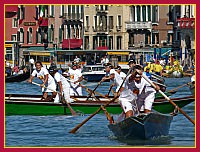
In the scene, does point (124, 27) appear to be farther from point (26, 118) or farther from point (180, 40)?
point (26, 118)

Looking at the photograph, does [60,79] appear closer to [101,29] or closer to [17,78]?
[17,78]

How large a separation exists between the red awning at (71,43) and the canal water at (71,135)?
105 feet

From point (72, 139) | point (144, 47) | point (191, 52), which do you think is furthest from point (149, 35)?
point (72, 139)

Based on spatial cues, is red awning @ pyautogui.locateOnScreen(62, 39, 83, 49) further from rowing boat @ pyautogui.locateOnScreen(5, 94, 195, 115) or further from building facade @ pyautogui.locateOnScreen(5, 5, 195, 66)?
rowing boat @ pyautogui.locateOnScreen(5, 94, 195, 115)

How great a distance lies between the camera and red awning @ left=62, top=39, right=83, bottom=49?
50297 mm

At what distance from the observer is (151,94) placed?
12758 mm

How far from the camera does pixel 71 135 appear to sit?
1448 cm

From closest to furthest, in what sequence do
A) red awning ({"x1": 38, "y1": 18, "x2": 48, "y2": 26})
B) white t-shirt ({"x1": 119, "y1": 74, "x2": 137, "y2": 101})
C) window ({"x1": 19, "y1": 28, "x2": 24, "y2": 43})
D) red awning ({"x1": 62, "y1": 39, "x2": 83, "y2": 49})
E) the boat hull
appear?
white t-shirt ({"x1": 119, "y1": 74, "x2": 137, "y2": 101}), the boat hull, red awning ({"x1": 62, "y1": 39, "x2": 83, "y2": 49}), window ({"x1": 19, "y1": 28, "x2": 24, "y2": 43}), red awning ({"x1": 38, "y1": 18, "x2": 48, "y2": 26})

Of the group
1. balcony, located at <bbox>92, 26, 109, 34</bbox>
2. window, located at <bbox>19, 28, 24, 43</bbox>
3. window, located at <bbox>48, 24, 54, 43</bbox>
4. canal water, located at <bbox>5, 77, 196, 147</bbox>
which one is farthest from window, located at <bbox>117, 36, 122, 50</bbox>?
canal water, located at <bbox>5, 77, 196, 147</bbox>

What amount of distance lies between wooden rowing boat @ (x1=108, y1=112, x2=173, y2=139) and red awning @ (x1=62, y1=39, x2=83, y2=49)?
3701 cm

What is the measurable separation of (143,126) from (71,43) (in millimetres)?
38159

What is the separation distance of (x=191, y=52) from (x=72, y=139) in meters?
32.9

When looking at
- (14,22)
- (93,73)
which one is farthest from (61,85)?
(14,22)

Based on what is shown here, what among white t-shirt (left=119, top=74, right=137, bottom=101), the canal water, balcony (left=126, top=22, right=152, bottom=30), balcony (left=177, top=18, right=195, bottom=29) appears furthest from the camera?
balcony (left=126, top=22, right=152, bottom=30)
